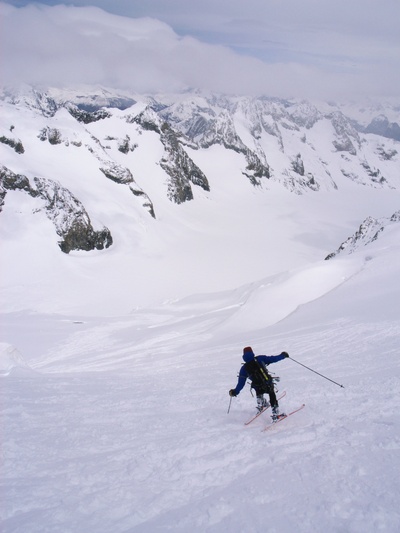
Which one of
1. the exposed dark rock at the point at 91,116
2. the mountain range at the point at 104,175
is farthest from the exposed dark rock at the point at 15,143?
the exposed dark rock at the point at 91,116

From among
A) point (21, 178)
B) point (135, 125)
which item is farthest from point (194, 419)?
point (135, 125)

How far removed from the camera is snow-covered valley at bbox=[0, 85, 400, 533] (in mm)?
5238

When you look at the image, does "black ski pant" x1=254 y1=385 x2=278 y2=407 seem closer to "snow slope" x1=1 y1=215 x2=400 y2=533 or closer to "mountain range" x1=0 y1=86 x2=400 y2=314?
"snow slope" x1=1 y1=215 x2=400 y2=533

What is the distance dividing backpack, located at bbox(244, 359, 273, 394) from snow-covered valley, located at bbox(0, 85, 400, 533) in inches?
30.0

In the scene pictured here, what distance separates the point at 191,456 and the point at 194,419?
6.26 feet

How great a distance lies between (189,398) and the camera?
10.4 meters

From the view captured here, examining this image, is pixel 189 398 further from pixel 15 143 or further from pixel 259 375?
pixel 15 143

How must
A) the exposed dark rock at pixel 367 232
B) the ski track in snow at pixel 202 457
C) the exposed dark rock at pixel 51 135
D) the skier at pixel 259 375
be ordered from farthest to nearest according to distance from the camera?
the exposed dark rock at pixel 51 135
the exposed dark rock at pixel 367 232
the skier at pixel 259 375
the ski track in snow at pixel 202 457

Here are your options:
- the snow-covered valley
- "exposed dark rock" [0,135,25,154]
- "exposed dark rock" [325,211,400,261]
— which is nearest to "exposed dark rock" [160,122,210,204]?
"exposed dark rock" [0,135,25,154]

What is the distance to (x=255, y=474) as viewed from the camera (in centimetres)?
591

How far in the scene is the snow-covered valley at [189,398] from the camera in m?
5.24

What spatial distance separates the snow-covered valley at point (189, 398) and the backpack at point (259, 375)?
0.76 metres

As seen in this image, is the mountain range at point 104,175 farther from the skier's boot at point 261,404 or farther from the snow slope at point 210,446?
the skier's boot at point 261,404

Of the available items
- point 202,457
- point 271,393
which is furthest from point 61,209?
point 202,457
